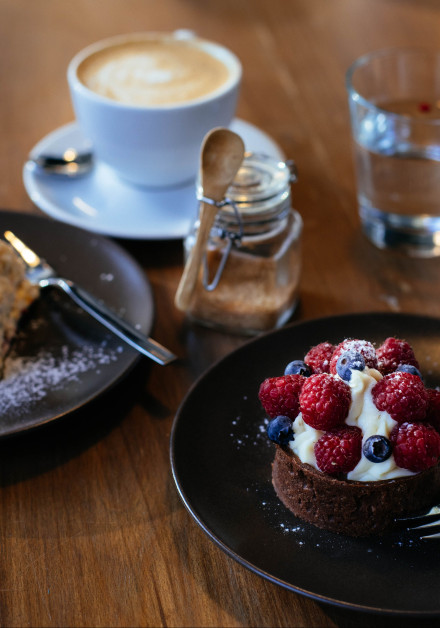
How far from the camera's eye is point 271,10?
2.16 m

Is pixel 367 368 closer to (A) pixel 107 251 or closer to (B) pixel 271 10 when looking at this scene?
(A) pixel 107 251

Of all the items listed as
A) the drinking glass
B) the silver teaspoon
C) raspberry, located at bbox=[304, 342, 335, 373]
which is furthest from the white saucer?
raspberry, located at bbox=[304, 342, 335, 373]

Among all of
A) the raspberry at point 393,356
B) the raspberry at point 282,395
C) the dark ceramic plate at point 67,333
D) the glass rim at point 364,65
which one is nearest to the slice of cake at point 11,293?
the dark ceramic plate at point 67,333

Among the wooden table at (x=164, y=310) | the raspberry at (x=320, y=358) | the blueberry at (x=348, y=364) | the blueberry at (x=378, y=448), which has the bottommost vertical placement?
the wooden table at (x=164, y=310)

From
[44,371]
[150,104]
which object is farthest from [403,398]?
[150,104]

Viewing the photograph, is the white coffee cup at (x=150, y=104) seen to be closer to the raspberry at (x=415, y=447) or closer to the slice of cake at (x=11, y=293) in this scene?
the slice of cake at (x=11, y=293)

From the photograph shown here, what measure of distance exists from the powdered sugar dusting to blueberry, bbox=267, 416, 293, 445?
12.1 inches

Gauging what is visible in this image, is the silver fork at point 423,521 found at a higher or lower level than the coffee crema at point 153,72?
lower

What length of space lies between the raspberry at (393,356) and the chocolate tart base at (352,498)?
12 cm

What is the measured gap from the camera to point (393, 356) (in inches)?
33.2

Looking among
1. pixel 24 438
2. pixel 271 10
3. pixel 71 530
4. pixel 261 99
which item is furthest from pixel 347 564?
pixel 271 10

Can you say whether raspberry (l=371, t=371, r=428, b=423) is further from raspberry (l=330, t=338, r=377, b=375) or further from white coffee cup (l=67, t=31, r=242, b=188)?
white coffee cup (l=67, t=31, r=242, b=188)

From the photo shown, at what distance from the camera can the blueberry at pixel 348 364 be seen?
2.61 ft

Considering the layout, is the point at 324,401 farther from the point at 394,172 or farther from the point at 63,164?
the point at 63,164
